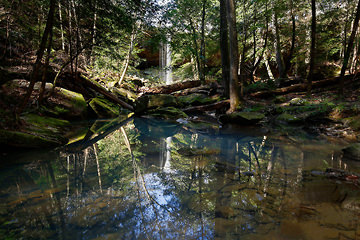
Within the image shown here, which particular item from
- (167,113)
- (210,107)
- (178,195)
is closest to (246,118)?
(210,107)

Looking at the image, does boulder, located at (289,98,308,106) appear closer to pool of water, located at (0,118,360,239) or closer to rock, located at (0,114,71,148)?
pool of water, located at (0,118,360,239)

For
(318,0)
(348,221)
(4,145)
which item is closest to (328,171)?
(348,221)

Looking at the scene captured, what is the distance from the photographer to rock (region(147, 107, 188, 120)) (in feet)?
35.2

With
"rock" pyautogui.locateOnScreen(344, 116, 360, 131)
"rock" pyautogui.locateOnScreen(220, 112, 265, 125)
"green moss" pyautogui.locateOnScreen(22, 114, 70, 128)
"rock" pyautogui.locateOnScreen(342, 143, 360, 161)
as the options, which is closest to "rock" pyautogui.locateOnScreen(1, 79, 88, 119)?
"green moss" pyautogui.locateOnScreen(22, 114, 70, 128)

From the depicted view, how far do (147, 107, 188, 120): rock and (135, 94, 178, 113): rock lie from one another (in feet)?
1.74

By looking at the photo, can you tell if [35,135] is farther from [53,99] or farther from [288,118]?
[288,118]

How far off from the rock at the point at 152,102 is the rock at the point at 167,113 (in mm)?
530

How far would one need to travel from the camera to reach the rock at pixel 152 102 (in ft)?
39.7

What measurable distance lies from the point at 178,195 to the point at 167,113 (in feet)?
27.1

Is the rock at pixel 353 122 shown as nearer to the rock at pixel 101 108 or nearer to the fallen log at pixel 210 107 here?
the fallen log at pixel 210 107

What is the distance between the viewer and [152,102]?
12219 millimetres

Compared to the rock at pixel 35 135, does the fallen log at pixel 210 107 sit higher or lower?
higher

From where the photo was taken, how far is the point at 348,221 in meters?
2.12

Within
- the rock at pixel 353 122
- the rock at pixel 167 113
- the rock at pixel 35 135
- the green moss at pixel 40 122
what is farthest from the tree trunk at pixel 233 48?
the green moss at pixel 40 122
